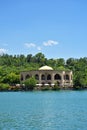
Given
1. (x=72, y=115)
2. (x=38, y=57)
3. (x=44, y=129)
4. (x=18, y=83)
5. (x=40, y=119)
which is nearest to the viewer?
(x=44, y=129)

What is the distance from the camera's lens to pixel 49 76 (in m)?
143

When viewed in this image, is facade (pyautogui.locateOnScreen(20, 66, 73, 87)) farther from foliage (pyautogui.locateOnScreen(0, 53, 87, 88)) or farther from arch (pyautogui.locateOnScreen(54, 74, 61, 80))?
foliage (pyautogui.locateOnScreen(0, 53, 87, 88))

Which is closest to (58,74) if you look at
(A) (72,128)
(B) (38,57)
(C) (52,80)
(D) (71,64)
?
(C) (52,80)

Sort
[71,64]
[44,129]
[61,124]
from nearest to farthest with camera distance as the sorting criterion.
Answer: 1. [44,129]
2. [61,124]
3. [71,64]

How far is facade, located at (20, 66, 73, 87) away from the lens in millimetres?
141350

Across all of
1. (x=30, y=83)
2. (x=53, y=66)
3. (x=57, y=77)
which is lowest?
(x=30, y=83)

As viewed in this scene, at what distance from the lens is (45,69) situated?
466 ft

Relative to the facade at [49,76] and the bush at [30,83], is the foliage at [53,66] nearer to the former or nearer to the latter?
the facade at [49,76]

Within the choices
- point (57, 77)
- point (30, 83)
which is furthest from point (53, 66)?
point (30, 83)

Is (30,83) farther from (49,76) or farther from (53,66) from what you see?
(53,66)

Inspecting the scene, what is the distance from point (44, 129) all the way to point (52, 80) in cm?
10791

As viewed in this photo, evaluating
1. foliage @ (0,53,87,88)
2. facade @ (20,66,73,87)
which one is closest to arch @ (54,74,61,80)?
facade @ (20,66,73,87)

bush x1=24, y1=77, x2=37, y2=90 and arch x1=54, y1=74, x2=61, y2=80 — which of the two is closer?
bush x1=24, y1=77, x2=37, y2=90

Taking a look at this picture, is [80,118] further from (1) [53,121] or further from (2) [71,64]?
(2) [71,64]
